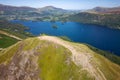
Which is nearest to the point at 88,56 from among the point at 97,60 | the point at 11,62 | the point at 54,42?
the point at 97,60

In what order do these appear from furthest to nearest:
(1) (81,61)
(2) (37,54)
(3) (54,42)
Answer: (3) (54,42) < (2) (37,54) < (1) (81,61)

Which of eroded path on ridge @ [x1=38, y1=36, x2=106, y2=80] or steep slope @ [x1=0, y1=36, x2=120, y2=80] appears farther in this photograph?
steep slope @ [x1=0, y1=36, x2=120, y2=80]

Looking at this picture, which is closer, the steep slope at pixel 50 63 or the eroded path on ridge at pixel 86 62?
the eroded path on ridge at pixel 86 62

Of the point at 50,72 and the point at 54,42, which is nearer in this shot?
the point at 50,72

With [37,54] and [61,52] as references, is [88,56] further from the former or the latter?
[37,54]

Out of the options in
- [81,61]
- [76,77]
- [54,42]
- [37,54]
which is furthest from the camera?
[54,42]

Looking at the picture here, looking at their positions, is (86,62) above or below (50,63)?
above

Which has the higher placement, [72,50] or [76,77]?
[72,50]

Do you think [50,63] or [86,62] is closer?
[86,62]
